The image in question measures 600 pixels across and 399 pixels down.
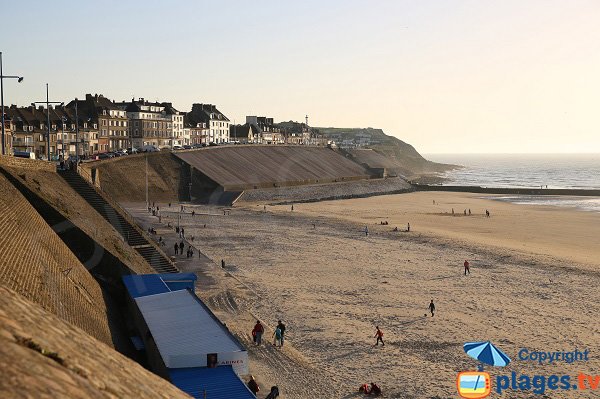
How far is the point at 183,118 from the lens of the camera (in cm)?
13975

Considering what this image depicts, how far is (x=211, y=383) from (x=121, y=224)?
23.5 meters

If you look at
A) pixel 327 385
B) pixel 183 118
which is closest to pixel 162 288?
pixel 327 385

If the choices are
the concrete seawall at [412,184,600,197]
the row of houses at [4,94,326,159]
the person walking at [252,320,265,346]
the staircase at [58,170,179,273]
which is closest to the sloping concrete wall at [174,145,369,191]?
the row of houses at [4,94,326,159]

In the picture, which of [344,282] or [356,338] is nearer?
[356,338]

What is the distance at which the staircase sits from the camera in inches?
1396

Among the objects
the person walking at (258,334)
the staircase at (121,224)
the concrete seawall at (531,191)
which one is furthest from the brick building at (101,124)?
the person walking at (258,334)

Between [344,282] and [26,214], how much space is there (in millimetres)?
19692

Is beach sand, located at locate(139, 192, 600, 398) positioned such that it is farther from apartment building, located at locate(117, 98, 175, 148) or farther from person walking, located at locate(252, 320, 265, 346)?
apartment building, located at locate(117, 98, 175, 148)

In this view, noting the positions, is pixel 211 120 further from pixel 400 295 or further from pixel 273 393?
pixel 273 393

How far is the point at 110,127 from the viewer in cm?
10938

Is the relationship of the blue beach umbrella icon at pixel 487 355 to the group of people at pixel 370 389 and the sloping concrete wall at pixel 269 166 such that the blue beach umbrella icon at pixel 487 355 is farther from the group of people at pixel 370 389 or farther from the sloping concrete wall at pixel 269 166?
the sloping concrete wall at pixel 269 166

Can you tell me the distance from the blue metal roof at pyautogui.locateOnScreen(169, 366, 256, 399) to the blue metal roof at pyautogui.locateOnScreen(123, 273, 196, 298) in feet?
25.8

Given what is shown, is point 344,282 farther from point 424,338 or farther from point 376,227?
point 376,227

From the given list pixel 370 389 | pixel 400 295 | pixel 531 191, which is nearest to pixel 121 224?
pixel 400 295
